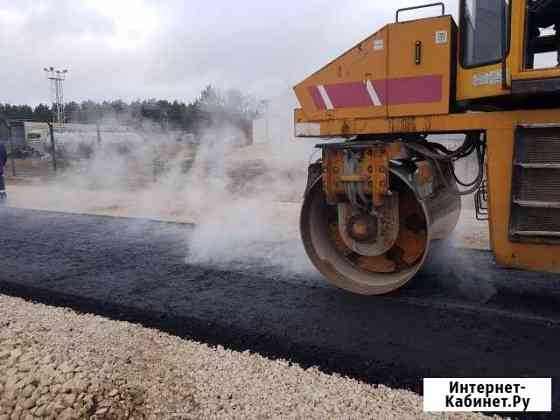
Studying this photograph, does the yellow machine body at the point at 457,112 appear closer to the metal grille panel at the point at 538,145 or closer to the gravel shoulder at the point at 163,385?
the metal grille panel at the point at 538,145

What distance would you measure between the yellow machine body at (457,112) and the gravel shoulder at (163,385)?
1630mm

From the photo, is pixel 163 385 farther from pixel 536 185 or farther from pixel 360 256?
pixel 536 185

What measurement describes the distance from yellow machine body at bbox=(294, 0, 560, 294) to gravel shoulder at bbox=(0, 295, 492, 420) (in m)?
1.63

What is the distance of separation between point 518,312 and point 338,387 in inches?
73.9

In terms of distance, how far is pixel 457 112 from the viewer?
418 centimetres

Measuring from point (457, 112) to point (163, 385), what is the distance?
314 centimetres

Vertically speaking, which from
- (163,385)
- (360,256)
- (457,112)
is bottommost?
(163,385)

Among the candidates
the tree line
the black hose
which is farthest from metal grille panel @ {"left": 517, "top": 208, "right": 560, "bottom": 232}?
the tree line

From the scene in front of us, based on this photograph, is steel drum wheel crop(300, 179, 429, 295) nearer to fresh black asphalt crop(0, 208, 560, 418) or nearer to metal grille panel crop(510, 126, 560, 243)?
Result: fresh black asphalt crop(0, 208, 560, 418)

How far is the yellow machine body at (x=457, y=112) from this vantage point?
3.59 m

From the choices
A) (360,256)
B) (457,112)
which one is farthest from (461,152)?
(360,256)

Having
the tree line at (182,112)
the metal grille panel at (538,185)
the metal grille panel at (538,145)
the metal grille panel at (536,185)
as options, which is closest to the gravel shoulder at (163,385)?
the metal grille panel at (536,185)

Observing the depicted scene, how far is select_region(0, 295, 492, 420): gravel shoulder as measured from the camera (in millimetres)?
2670

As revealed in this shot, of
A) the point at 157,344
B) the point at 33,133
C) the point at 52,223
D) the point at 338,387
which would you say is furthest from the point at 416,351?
the point at 33,133
